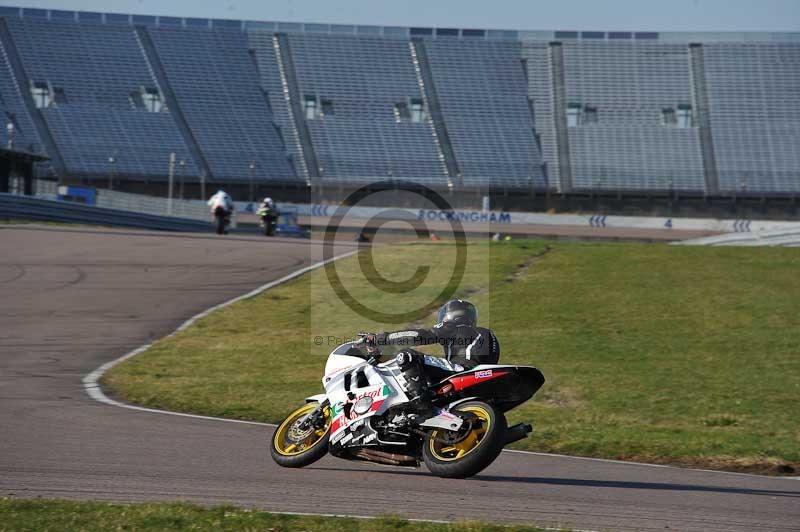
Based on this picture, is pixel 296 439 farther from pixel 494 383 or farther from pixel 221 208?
pixel 221 208

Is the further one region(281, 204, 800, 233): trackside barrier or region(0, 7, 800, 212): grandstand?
region(0, 7, 800, 212): grandstand

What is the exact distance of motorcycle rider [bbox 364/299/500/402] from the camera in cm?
778

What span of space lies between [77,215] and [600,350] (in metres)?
26.1

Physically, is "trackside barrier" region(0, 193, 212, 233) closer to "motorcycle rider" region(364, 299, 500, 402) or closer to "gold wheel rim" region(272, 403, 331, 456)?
"gold wheel rim" region(272, 403, 331, 456)

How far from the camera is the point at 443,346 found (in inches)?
316

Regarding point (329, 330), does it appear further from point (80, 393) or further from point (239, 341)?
point (80, 393)

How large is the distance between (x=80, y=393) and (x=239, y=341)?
444 centimetres

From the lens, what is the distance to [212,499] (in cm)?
666

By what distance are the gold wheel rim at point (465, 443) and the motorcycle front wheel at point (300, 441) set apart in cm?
107

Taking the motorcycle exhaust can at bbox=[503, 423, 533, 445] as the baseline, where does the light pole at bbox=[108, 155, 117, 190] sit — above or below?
above

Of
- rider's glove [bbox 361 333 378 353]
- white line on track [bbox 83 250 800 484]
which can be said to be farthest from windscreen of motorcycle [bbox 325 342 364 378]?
white line on track [bbox 83 250 800 484]

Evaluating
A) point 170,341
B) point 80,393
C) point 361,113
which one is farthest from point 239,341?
point 361,113

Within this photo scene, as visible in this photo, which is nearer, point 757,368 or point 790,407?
point 790,407

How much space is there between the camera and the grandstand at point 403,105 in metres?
61.7
